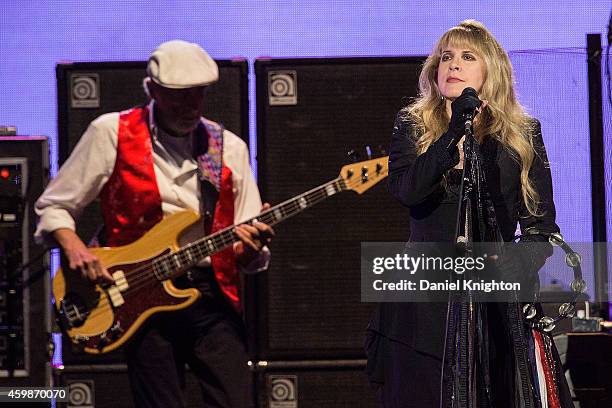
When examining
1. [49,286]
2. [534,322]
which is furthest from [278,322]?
[534,322]

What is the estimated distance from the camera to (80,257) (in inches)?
118

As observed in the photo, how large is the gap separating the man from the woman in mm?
703

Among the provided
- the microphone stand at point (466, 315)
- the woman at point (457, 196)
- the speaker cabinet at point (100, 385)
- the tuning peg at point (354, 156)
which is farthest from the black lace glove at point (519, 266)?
the speaker cabinet at point (100, 385)

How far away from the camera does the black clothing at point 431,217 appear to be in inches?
85.9

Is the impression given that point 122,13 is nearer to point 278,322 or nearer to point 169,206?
point 169,206

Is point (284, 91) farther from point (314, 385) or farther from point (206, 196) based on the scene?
point (314, 385)

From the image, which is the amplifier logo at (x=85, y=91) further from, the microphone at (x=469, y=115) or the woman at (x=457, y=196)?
the microphone at (x=469, y=115)

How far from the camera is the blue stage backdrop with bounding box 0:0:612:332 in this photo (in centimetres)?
332

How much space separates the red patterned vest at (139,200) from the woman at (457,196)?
0.75 metres

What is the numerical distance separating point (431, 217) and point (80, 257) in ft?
3.91

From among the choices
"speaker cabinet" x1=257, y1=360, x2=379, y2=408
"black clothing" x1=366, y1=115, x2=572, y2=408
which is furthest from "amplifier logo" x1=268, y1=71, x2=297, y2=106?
"black clothing" x1=366, y1=115, x2=572, y2=408

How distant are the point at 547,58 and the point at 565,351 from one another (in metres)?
0.94

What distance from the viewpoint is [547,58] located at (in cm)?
333

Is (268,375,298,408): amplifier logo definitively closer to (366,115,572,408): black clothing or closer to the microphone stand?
(366,115,572,408): black clothing
